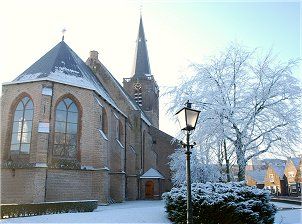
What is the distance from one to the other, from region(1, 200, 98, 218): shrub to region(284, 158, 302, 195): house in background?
36.9 metres

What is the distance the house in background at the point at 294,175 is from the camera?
4459 cm

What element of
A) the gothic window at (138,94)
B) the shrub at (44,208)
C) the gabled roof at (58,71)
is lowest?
the shrub at (44,208)

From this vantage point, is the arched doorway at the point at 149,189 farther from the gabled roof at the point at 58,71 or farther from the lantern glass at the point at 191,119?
the lantern glass at the point at 191,119

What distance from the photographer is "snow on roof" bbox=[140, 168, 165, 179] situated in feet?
99.8

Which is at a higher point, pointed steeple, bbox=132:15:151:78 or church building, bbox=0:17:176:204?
pointed steeple, bbox=132:15:151:78

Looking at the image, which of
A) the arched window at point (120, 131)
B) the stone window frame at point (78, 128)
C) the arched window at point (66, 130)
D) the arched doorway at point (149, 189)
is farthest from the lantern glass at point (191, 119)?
the arched doorway at point (149, 189)

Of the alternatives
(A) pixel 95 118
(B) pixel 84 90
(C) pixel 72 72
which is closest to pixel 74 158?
(A) pixel 95 118

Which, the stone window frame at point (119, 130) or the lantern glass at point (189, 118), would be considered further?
the stone window frame at point (119, 130)

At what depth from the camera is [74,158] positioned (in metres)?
19.8

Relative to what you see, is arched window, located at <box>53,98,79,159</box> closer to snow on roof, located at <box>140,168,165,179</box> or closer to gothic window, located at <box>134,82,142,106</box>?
snow on roof, located at <box>140,168,165,179</box>

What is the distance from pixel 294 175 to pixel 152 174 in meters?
26.8

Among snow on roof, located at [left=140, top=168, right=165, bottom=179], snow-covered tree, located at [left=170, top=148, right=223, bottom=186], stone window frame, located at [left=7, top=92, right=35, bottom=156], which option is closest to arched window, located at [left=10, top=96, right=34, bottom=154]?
stone window frame, located at [left=7, top=92, right=35, bottom=156]

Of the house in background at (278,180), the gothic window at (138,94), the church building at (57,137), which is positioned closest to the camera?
the church building at (57,137)

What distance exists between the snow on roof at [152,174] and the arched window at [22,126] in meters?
13.8
